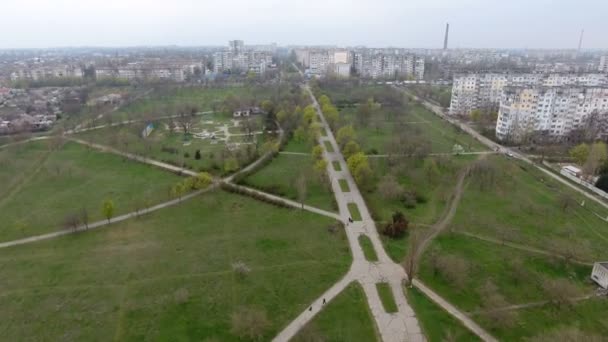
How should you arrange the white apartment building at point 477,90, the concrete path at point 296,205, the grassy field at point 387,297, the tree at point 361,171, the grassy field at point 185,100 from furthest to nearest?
the white apartment building at point 477,90, the grassy field at point 185,100, the tree at point 361,171, the concrete path at point 296,205, the grassy field at point 387,297

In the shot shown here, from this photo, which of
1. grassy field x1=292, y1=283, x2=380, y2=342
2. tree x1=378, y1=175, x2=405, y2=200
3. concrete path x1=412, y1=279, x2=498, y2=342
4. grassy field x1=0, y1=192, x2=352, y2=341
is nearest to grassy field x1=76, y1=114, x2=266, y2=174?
grassy field x1=0, y1=192, x2=352, y2=341

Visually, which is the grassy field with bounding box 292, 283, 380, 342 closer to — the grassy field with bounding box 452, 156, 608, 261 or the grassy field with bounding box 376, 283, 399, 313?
the grassy field with bounding box 376, 283, 399, 313

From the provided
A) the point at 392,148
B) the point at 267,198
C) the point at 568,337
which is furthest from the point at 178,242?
the point at 392,148

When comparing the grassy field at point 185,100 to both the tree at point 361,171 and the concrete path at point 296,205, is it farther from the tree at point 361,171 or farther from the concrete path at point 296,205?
the tree at point 361,171

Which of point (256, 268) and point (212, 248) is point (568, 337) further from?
point (212, 248)

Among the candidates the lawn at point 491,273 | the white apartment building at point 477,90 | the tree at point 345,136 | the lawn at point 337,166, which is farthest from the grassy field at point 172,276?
the white apartment building at point 477,90
